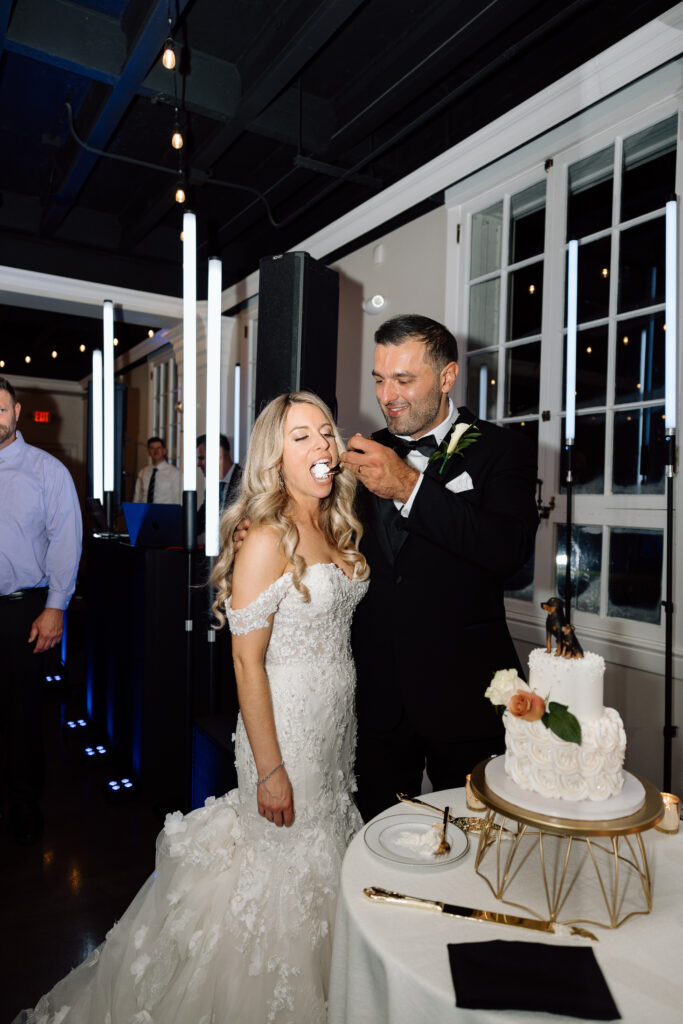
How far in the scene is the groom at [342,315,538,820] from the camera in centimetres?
168

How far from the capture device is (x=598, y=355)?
326 cm

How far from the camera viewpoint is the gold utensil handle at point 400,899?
100 cm

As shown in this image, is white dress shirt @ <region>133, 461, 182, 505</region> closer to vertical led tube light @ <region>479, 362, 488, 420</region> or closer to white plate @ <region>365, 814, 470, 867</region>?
vertical led tube light @ <region>479, 362, 488, 420</region>

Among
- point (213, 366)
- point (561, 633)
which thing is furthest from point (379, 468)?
point (213, 366)

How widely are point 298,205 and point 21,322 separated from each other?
535 cm

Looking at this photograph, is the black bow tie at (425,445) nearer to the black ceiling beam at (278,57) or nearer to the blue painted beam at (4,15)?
→ the black ceiling beam at (278,57)

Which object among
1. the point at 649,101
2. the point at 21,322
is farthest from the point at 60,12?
the point at 21,322

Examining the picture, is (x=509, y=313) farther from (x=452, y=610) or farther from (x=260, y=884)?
(x=260, y=884)

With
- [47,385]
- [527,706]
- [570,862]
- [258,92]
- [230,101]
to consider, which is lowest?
[570,862]

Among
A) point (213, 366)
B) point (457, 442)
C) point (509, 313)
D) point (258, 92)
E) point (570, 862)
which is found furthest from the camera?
point (509, 313)

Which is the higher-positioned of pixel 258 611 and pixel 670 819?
pixel 258 611

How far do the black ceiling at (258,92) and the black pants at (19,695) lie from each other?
2.32 metres

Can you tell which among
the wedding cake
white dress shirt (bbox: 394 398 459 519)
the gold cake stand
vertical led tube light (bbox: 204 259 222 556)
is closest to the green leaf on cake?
the wedding cake

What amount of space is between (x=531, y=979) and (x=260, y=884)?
3.02 ft
